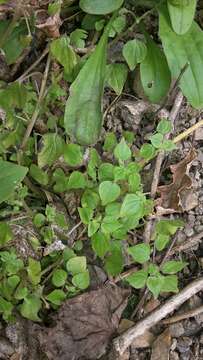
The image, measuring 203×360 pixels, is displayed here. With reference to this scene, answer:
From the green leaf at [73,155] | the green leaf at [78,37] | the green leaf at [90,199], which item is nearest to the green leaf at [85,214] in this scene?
the green leaf at [90,199]

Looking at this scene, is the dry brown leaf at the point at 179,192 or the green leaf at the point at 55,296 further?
the dry brown leaf at the point at 179,192

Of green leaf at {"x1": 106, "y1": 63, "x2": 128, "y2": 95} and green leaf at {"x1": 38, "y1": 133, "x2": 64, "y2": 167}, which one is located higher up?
green leaf at {"x1": 106, "y1": 63, "x2": 128, "y2": 95}

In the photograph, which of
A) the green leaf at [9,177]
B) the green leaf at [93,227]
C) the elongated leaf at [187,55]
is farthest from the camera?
the elongated leaf at [187,55]

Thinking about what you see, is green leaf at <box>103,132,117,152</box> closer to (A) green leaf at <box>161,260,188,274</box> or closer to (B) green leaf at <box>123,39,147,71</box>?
(B) green leaf at <box>123,39,147,71</box>

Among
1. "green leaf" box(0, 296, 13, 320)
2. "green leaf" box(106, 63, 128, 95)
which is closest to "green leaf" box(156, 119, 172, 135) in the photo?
"green leaf" box(106, 63, 128, 95)

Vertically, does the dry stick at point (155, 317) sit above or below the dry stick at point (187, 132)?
below

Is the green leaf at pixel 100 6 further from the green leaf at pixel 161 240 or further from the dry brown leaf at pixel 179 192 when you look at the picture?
the green leaf at pixel 161 240

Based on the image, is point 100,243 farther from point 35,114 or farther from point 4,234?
point 35,114
